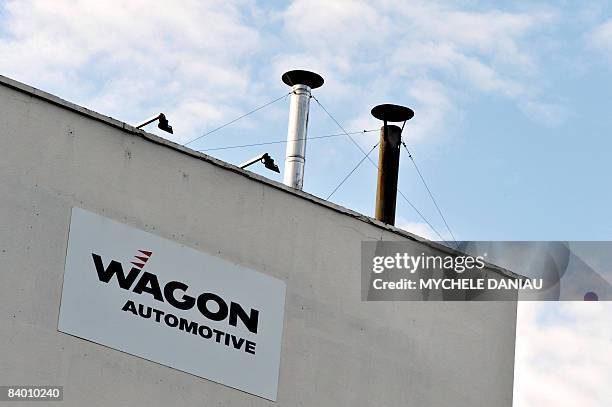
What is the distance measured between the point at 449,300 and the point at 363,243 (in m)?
1.78

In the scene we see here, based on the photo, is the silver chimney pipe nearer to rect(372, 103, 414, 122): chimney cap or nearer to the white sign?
rect(372, 103, 414, 122): chimney cap

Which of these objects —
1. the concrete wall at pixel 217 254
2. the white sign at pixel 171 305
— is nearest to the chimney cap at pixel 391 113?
the concrete wall at pixel 217 254

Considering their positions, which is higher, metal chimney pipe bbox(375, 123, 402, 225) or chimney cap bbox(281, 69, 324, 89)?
chimney cap bbox(281, 69, 324, 89)

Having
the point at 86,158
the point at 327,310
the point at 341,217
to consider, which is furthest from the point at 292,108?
the point at 86,158

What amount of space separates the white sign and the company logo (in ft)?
0.04

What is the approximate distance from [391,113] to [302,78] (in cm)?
218

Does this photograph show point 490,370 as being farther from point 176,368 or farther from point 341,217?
point 176,368

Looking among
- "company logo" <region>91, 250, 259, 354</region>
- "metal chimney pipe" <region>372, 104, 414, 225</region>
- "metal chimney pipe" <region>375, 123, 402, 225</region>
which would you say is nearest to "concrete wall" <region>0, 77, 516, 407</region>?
"company logo" <region>91, 250, 259, 354</region>

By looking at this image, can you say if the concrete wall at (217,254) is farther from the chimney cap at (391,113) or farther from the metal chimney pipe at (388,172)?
the chimney cap at (391,113)

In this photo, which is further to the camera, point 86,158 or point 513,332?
point 513,332

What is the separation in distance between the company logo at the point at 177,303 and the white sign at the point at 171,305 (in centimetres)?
1

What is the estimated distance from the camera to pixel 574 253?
817 inches

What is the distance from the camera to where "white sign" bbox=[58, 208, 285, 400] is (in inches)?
597

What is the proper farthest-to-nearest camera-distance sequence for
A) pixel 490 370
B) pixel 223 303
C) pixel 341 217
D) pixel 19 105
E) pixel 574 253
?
pixel 574 253 → pixel 490 370 → pixel 341 217 → pixel 223 303 → pixel 19 105
